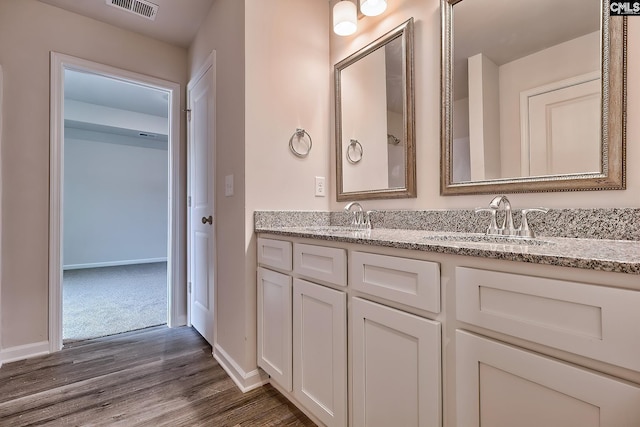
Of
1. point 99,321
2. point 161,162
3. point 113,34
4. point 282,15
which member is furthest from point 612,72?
point 161,162

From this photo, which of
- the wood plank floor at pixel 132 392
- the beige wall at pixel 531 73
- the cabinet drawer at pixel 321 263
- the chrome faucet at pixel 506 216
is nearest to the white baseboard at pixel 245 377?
the wood plank floor at pixel 132 392

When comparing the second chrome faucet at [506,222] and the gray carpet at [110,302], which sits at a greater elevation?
the second chrome faucet at [506,222]

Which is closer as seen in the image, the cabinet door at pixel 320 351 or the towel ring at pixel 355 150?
the cabinet door at pixel 320 351

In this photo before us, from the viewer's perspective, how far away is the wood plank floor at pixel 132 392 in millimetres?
1409

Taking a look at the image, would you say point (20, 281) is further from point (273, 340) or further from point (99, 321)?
point (273, 340)

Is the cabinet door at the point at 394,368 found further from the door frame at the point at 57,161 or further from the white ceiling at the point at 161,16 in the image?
the white ceiling at the point at 161,16

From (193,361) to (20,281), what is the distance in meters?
1.31

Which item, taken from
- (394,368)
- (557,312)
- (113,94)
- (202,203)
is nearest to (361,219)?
(394,368)

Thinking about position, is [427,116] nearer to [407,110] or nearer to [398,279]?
[407,110]

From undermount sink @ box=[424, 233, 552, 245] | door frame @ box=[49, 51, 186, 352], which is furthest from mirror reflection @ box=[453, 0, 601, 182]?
door frame @ box=[49, 51, 186, 352]

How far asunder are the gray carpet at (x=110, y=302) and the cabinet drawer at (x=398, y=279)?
2343mm

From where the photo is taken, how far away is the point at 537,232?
112 centimetres

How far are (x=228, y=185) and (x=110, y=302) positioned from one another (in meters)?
2.44

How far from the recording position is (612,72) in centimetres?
97
